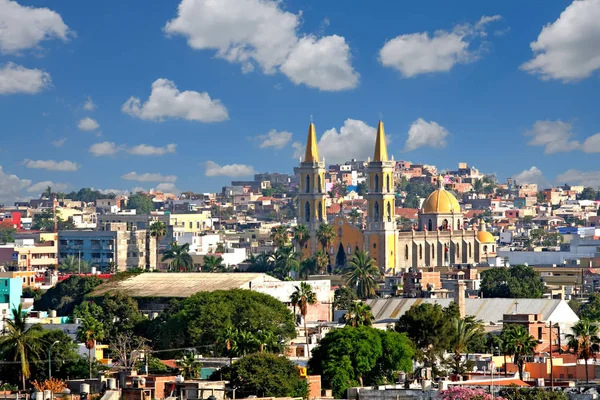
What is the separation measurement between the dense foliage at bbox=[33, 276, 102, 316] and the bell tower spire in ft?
213

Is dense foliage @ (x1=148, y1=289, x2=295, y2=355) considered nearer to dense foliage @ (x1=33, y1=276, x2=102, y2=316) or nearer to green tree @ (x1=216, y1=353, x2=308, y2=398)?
green tree @ (x1=216, y1=353, x2=308, y2=398)

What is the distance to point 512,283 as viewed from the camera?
446 ft

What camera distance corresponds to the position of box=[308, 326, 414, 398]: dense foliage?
64625mm

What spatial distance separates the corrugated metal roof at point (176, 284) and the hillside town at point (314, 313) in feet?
0.71

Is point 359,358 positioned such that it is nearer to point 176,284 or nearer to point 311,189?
point 176,284

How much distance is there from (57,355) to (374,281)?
260 feet

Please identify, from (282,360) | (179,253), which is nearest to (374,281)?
(179,253)

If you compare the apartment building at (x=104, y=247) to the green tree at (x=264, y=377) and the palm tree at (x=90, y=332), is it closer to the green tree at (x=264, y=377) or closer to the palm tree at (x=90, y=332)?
the palm tree at (x=90, y=332)

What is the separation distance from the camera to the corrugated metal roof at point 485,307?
101938 millimetres

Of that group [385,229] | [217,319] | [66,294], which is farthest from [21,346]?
[385,229]

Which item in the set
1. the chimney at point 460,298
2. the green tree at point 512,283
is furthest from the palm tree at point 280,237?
the chimney at point 460,298

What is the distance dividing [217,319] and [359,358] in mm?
21219

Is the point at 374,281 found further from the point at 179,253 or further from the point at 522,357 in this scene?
the point at 522,357

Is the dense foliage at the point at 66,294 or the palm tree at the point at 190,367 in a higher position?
the dense foliage at the point at 66,294
